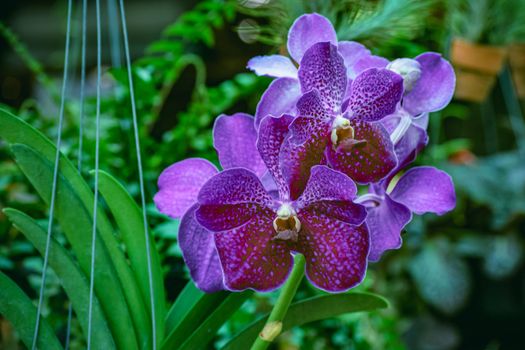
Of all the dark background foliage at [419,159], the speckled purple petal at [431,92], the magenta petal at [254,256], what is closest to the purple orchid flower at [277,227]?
the magenta petal at [254,256]

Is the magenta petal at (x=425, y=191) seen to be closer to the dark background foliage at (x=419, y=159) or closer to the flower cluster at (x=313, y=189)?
the flower cluster at (x=313, y=189)

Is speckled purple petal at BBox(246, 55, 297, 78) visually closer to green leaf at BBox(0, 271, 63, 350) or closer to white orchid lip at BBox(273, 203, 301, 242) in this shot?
white orchid lip at BBox(273, 203, 301, 242)

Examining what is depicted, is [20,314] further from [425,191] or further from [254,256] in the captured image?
[425,191]

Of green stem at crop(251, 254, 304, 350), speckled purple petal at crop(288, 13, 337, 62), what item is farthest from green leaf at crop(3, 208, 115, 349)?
speckled purple petal at crop(288, 13, 337, 62)

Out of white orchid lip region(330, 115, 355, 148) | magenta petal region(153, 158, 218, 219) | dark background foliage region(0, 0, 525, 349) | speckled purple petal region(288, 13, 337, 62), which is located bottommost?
dark background foliage region(0, 0, 525, 349)

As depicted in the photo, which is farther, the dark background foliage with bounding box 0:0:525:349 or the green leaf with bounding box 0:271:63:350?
the dark background foliage with bounding box 0:0:525:349
